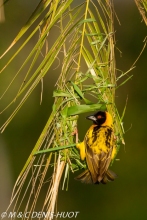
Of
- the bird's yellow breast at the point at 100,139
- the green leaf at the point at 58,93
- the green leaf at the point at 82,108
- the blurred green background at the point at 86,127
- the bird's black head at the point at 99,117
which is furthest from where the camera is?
the blurred green background at the point at 86,127

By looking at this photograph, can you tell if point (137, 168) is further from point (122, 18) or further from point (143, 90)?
point (122, 18)

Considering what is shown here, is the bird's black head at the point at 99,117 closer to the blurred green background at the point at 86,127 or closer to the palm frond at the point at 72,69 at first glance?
the palm frond at the point at 72,69

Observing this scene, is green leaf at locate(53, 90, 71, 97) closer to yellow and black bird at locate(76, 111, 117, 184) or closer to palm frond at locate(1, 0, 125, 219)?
palm frond at locate(1, 0, 125, 219)

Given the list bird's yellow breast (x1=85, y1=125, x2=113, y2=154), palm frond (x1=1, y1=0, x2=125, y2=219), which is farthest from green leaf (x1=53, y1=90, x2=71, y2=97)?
bird's yellow breast (x1=85, y1=125, x2=113, y2=154)

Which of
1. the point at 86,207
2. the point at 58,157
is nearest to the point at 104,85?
the point at 58,157

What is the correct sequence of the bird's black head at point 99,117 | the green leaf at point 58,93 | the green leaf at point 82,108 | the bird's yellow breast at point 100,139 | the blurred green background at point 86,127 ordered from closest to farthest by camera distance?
the green leaf at point 58,93 < the green leaf at point 82,108 < the bird's black head at point 99,117 < the bird's yellow breast at point 100,139 < the blurred green background at point 86,127

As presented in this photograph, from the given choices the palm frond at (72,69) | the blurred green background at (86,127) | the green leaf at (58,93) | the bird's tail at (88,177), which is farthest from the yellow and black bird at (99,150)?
the blurred green background at (86,127)
